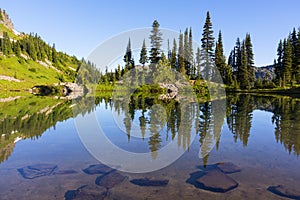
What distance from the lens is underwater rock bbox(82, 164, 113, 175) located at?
25.8ft

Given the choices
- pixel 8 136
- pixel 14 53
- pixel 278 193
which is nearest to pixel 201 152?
pixel 278 193

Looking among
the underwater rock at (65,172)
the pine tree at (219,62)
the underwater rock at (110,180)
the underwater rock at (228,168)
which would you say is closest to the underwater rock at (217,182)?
the underwater rock at (228,168)

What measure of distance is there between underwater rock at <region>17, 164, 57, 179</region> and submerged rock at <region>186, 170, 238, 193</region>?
5.05 metres

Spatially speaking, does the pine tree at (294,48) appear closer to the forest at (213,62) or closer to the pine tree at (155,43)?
the forest at (213,62)

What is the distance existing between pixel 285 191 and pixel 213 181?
1.96 m

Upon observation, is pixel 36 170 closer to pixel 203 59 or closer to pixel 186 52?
pixel 203 59

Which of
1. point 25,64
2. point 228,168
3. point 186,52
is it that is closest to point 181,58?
point 186,52

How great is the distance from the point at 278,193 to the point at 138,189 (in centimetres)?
393

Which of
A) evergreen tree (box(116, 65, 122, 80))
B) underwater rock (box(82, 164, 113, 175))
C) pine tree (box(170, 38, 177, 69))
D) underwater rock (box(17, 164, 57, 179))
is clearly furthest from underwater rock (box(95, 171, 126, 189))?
evergreen tree (box(116, 65, 122, 80))

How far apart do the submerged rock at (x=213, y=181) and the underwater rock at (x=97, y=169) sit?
9.88 feet

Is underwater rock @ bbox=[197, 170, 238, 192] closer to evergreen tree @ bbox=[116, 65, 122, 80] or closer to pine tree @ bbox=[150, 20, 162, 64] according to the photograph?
pine tree @ bbox=[150, 20, 162, 64]

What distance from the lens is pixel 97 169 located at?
8.15 m

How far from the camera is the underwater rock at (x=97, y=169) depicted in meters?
7.86

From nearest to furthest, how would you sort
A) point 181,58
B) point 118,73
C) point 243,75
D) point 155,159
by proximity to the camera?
point 155,159
point 243,75
point 181,58
point 118,73
